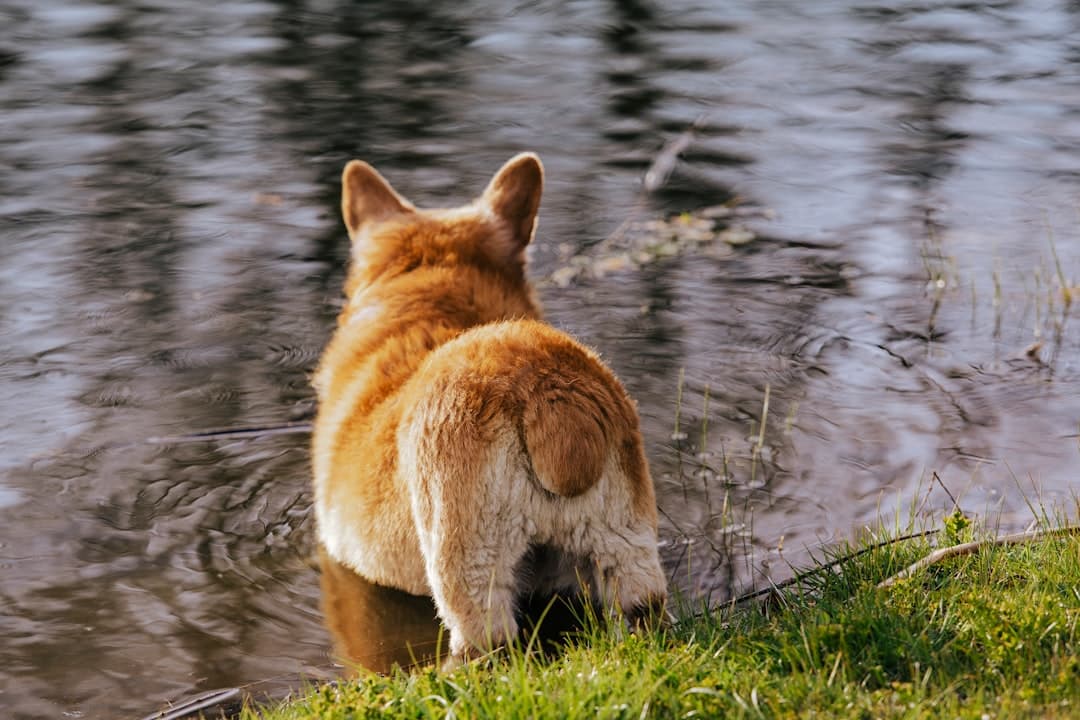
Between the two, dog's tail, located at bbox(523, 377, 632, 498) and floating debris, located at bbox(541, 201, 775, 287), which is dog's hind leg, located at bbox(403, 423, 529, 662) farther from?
floating debris, located at bbox(541, 201, 775, 287)

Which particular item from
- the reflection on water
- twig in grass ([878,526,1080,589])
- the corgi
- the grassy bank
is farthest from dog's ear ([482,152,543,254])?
twig in grass ([878,526,1080,589])

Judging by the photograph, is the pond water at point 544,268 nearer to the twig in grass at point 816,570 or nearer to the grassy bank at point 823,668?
the twig in grass at point 816,570

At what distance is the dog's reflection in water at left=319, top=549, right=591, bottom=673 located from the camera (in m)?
4.66

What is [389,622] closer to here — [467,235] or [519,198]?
[467,235]

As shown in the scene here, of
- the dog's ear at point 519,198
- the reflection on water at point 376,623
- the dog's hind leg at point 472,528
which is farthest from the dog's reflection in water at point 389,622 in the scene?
the dog's ear at point 519,198

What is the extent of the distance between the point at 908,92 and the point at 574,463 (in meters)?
9.68

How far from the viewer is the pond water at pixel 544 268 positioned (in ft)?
17.7

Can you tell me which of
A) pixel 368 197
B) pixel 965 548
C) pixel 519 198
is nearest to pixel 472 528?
pixel 965 548

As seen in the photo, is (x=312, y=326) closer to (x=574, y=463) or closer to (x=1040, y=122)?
(x=574, y=463)

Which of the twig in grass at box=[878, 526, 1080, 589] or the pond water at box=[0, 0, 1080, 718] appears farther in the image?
the pond water at box=[0, 0, 1080, 718]

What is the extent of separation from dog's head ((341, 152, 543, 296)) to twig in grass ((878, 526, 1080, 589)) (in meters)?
2.01

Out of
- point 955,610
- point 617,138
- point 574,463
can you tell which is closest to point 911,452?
point 955,610

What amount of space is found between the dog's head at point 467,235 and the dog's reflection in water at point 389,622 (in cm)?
126

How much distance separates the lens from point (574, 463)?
155 inches
